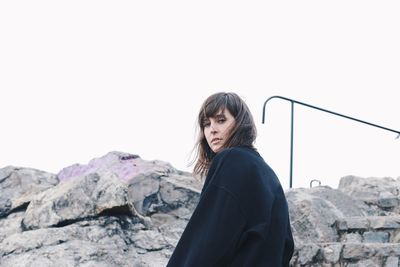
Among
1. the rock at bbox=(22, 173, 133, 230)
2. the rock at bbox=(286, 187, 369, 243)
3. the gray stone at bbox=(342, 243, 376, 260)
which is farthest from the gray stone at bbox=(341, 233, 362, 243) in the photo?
the rock at bbox=(22, 173, 133, 230)

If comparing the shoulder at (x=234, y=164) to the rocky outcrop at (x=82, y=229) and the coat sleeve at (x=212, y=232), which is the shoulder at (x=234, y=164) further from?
the rocky outcrop at (x=82, y=229)

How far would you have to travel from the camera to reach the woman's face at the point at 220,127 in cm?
201

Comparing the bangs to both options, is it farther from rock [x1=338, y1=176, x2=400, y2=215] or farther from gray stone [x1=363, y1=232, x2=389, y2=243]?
rock [x1=338, y1=176, x2=400, y2=215]

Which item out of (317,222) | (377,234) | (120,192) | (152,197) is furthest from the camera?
(152,197)

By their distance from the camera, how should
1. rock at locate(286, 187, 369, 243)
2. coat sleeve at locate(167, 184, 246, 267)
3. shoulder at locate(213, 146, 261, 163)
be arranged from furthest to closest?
1. rock at locate(286, 187, 369, 243)
2. shoulder at locate(213, 146, 261, 163)
3. coat sleeve at locate(167, 184, 246, 267)

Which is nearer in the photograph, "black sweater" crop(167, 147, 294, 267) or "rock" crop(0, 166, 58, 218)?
"black sweater" crop(167, 147, 294, 267)

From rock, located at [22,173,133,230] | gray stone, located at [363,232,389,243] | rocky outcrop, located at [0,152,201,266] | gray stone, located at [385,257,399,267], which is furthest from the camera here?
gray stone, located at [363,232,389,243]

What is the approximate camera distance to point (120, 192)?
411cm

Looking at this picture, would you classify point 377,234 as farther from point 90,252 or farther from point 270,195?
point 270,195

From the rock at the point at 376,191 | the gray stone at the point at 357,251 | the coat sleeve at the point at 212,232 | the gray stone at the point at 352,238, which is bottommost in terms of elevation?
the rock at the point at 376,191

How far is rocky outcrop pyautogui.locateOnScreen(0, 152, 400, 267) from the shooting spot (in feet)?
12.8

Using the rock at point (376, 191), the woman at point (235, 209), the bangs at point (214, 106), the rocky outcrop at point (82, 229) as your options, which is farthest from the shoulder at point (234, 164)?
the rock at point (376, 191)

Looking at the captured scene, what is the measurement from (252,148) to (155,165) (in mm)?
5620

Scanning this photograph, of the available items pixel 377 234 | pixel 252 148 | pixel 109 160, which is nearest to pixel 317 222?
pixel 377 234
